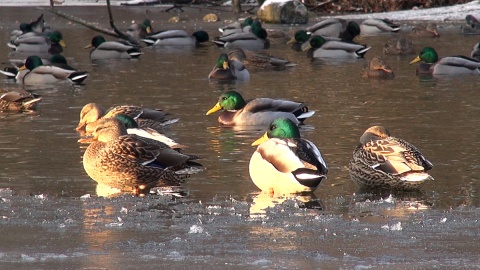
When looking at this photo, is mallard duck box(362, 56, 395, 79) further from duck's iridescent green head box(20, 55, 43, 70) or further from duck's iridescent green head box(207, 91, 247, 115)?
duck's iridescent green head box(20, 55, 43, 70)

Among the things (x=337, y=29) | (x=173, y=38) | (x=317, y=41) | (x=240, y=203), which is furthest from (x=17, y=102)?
(x=337, y=29)

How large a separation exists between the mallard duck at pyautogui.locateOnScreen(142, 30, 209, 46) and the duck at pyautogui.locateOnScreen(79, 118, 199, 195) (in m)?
16.8

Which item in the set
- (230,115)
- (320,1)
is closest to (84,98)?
(230,115)

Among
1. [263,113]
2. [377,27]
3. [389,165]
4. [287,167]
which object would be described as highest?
[287,167]

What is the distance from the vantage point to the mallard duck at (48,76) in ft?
58.5

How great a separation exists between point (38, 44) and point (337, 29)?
7134mm

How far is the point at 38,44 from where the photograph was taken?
25.2 meters

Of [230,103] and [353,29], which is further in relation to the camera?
[353,29]

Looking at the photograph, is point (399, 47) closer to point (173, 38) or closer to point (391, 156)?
point (173, 38)

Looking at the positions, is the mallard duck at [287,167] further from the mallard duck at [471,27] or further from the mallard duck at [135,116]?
the mallard duck at [471,27]

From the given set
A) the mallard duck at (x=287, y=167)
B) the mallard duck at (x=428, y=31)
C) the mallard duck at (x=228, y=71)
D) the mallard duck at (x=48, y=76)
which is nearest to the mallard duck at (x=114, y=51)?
the mallard duck at (x=48, y=76)

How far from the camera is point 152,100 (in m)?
15.5

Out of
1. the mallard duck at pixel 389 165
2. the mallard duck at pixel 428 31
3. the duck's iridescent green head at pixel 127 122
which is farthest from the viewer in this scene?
the mallard duck at pixel 428 31

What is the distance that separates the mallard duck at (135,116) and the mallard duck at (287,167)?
12.2 ft
